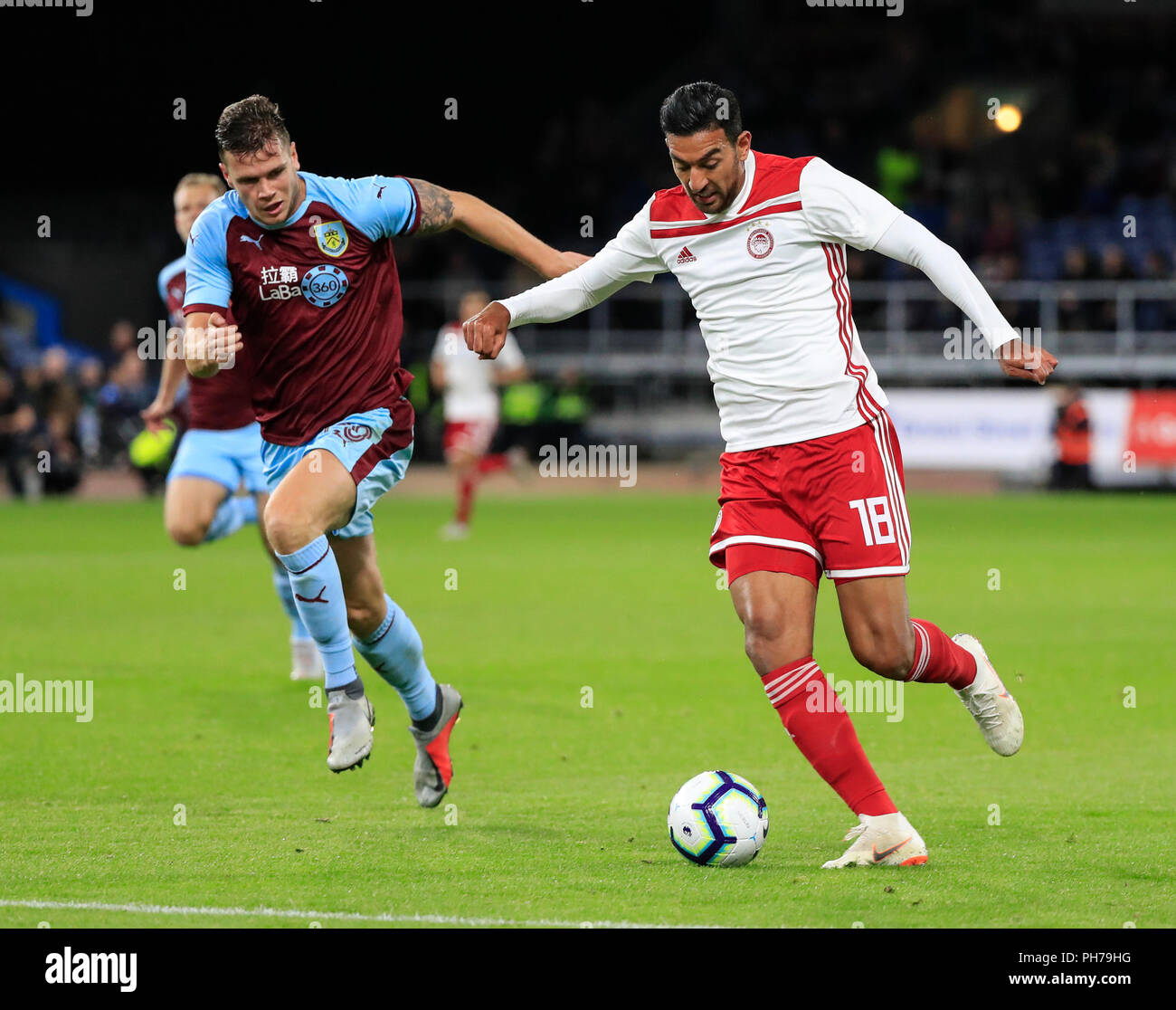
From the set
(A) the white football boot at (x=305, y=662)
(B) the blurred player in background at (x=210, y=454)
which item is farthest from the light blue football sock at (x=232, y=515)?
(A) the white football boot at (x=305, y=662)

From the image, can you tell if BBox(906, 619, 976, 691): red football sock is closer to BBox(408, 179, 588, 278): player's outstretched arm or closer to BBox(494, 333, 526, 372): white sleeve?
BBox(408, 179, 588, 278): player's outstretched arm

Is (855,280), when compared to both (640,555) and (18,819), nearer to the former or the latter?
(640,555)

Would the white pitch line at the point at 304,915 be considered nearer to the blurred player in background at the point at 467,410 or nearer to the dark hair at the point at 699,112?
the dark hair at the point at 699,112

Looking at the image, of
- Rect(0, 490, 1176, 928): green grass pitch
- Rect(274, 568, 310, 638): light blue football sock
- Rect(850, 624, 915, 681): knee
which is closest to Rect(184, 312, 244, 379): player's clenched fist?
Rect(0, 490, 1176, 928): green grass pitch

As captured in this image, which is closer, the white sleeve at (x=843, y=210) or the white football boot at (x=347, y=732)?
the white sleeve at (x=843, y=210)

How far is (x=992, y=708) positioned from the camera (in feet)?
19.1

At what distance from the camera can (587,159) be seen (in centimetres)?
2877

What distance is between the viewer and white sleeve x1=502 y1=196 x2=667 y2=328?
5676mm

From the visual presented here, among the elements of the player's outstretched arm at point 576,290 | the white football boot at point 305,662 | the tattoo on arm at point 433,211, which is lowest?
the white football boot at point 305,662

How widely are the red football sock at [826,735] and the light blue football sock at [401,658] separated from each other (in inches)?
62.6

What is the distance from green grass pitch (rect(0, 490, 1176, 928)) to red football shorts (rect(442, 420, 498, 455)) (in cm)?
347

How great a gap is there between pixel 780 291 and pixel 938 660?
1298mm

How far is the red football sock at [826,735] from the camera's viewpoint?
5.29 m
